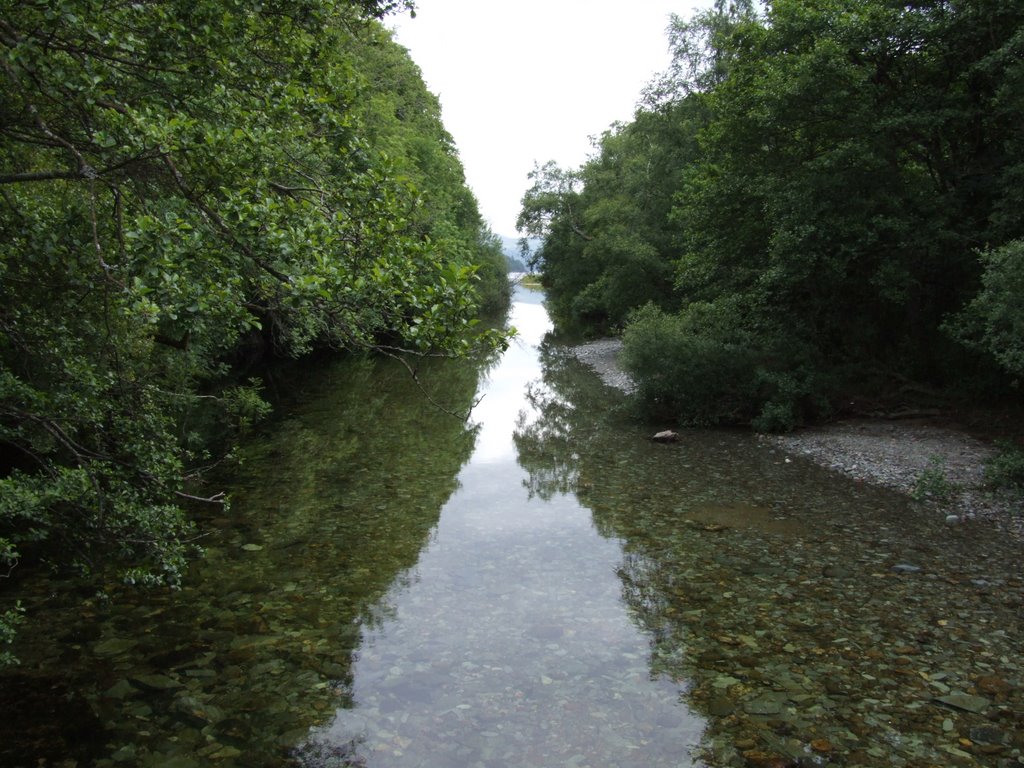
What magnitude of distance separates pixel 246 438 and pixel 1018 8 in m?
20.5

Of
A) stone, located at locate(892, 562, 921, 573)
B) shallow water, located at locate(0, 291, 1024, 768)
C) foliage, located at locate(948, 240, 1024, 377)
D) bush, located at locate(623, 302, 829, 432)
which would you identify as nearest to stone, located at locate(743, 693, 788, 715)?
shallow water, located at locate(0, 291, 1024, 768)

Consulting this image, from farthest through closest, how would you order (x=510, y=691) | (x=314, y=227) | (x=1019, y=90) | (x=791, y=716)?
1. (x=1019, y=90)
2. (x=510, y=691)
3. (x=791, y=716)
4. (x=314, y=227)

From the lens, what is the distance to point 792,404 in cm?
1972

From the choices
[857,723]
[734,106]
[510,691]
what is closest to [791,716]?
[857,723]

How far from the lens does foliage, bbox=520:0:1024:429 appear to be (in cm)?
1669

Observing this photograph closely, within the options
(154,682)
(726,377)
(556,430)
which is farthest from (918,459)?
(154,682)

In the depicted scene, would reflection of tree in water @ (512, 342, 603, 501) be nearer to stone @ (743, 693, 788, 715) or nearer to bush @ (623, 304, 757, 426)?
bush @ (623, 304, 757, 426)

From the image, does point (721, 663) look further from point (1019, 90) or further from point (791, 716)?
point (1019, 90)

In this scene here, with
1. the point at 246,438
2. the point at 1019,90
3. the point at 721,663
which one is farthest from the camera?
the point at 246,438

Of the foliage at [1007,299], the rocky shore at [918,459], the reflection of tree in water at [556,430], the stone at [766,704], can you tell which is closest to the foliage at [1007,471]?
the rocky shore at [918,459]

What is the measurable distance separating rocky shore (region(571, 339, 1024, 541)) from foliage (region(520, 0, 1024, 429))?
141 cm

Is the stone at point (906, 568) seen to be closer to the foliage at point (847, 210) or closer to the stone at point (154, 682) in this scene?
the foliage at point (847, 210)

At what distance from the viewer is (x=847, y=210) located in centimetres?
1795

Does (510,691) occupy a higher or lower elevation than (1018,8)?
lower
